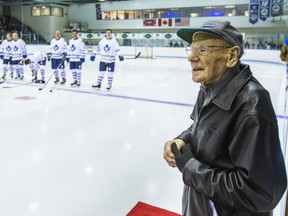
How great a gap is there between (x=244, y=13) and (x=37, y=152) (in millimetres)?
23205

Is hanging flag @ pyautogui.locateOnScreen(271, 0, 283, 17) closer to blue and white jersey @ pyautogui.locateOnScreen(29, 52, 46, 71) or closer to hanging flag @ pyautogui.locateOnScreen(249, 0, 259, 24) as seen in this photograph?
hanging flag @ pyautogui.locateOnScreen(249, 0, 259, 24)

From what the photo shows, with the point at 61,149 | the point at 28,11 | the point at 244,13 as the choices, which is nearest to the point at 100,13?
the point at 28,11

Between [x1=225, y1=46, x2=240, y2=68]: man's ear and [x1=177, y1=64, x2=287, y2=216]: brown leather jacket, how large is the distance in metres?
0.04

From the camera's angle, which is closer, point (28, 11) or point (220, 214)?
point (220, 214)

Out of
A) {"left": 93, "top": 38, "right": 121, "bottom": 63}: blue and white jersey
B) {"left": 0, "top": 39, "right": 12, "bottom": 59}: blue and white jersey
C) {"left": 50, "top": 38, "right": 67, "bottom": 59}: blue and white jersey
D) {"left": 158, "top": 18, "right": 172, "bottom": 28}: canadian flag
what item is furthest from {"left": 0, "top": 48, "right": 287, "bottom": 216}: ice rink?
{"left": 158, "top": 18, "right": 172, "bottom": 28}: canadian flag

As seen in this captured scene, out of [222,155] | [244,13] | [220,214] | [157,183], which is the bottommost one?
[157,183]

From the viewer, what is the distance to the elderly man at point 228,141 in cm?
88

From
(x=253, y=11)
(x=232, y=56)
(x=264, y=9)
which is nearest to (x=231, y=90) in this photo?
(x=232, y=56)

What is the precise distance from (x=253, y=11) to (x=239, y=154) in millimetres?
23141

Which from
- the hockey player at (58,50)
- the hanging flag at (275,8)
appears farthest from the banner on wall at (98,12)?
the hockey player at (58,50)

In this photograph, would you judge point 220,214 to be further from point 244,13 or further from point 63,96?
point 244,13

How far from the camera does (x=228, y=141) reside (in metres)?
0.98

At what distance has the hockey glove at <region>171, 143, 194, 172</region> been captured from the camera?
40.9 inches

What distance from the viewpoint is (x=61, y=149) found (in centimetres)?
377
